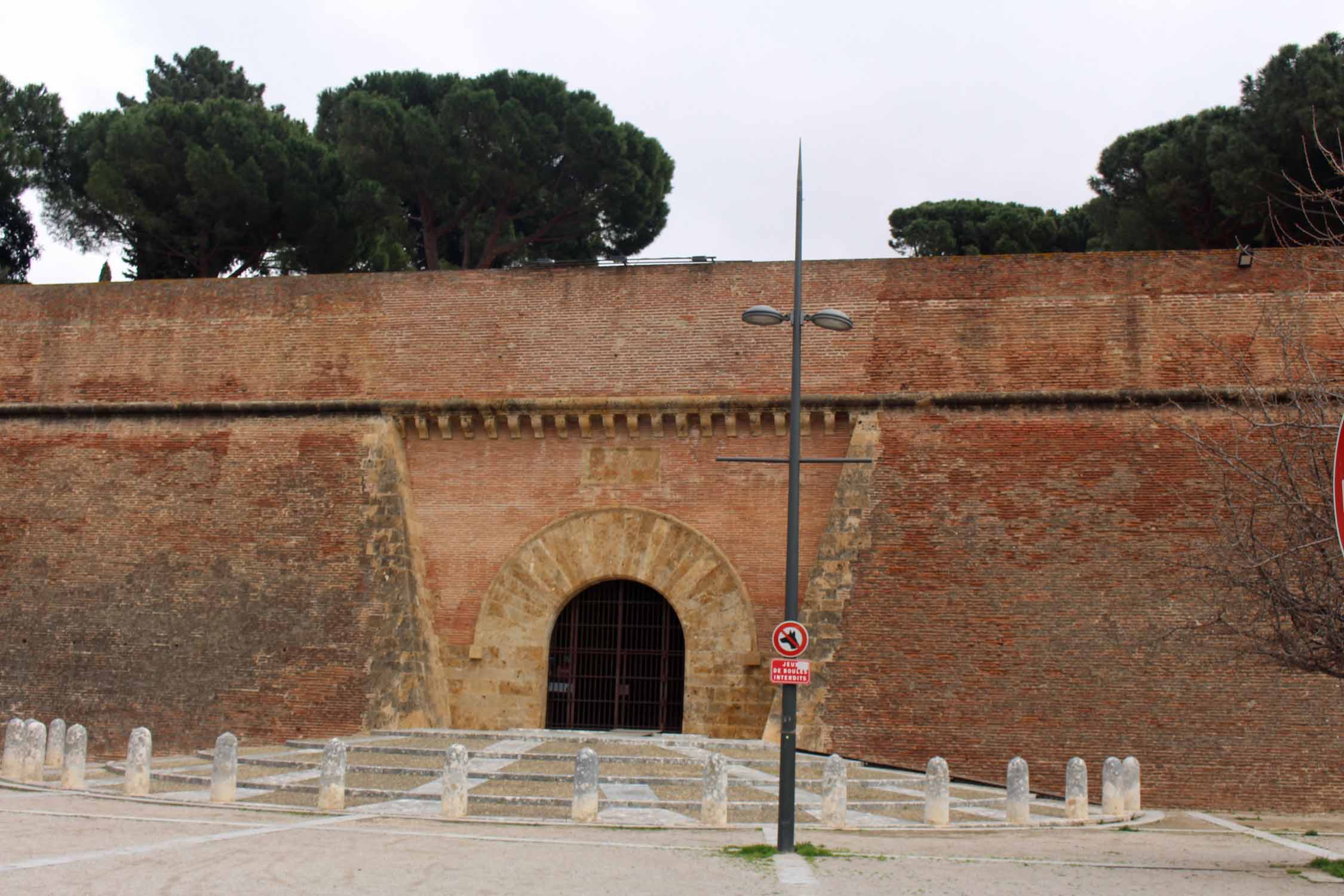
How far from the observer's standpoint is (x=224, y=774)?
10.4 m

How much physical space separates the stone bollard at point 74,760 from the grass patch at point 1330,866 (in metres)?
9.85

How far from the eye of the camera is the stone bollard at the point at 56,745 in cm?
1264

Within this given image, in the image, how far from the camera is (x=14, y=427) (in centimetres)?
1702

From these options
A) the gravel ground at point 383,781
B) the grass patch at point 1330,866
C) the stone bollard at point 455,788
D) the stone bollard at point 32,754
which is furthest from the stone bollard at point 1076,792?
the stone bollard at point 32,754

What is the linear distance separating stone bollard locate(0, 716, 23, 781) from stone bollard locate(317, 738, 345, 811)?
364 cm

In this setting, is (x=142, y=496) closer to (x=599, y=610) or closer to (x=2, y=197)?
(x=599, y=610)

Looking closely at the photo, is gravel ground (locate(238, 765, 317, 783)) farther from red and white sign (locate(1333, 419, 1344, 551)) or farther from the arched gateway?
red and white sign (locate(1333, 419, 1344, 551))

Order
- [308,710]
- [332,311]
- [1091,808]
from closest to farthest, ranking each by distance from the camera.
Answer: [1091,808]
[308,710]
[332,311]

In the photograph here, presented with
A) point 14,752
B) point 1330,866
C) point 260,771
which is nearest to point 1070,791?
point 1330,866

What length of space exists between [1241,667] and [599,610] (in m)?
7.05

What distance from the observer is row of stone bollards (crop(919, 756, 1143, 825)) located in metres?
10.1

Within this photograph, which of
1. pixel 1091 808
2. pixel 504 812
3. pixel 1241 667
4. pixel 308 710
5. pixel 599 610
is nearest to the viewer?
pixel 504 812

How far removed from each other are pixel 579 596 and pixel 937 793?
6.21 metres

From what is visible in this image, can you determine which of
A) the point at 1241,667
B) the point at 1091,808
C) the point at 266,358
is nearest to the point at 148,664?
the point at 266,358
